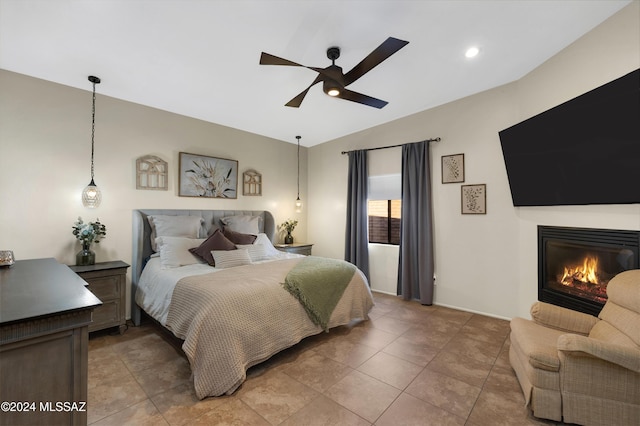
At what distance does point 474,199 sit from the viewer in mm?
3760

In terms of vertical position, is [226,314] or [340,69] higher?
[340,69]

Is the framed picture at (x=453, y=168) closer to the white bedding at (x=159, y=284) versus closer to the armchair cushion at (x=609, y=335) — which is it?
the armchair cushion at (x=609, y=335)

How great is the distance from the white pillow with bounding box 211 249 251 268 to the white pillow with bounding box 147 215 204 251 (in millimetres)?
647

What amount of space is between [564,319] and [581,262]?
38.3 inches

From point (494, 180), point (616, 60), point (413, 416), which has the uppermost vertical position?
point (616, 60)

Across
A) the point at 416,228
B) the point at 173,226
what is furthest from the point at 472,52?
the point at 173,226

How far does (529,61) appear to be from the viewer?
3004 mm

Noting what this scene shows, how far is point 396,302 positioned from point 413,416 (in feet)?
8.00

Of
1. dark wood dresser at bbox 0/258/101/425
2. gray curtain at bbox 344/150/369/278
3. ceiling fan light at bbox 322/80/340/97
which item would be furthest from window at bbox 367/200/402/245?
dark wood dresser at bbox 0/258/101/425

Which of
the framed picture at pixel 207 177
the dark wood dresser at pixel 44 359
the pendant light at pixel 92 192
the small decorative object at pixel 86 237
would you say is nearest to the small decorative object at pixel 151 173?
the framed picture at pixel 207 177

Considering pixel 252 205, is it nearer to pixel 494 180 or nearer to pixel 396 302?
pixel 396 302

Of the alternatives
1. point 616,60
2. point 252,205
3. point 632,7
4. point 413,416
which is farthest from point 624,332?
point 252,205

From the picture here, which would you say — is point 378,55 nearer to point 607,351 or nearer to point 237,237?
point 607,351

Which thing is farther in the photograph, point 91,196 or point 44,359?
point 91,196
